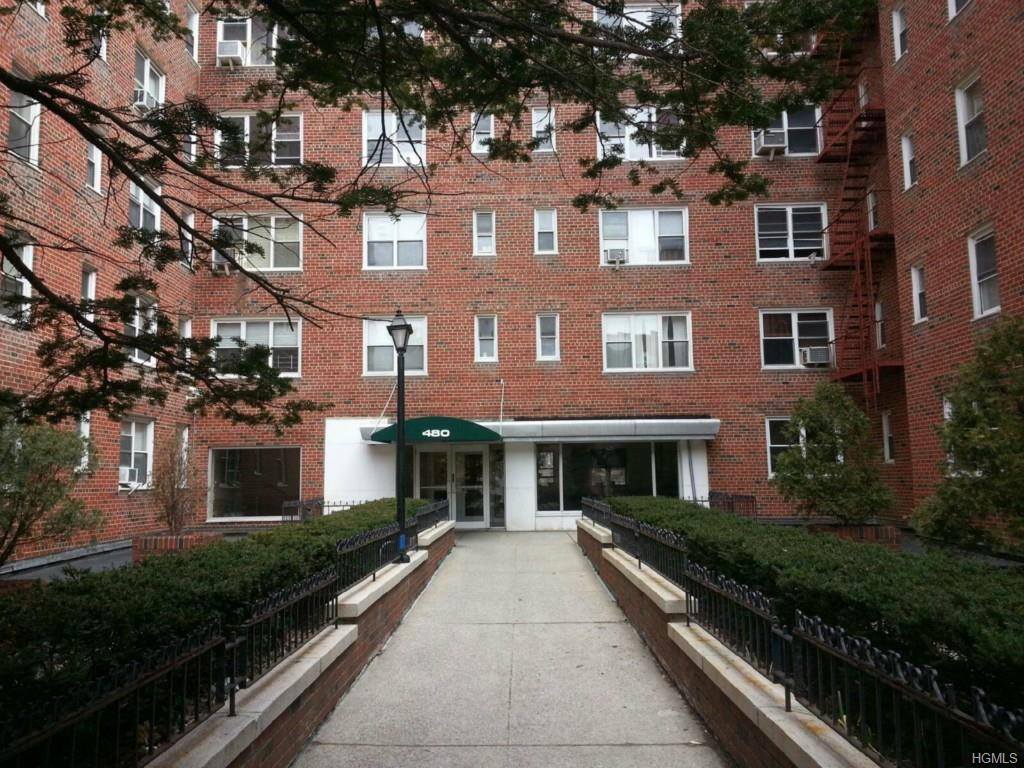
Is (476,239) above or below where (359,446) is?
above

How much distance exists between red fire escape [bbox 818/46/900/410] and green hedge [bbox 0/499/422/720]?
51.9 ft

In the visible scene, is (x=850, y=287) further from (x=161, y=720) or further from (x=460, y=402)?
(x=161, y=720)

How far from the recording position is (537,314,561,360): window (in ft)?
65.7

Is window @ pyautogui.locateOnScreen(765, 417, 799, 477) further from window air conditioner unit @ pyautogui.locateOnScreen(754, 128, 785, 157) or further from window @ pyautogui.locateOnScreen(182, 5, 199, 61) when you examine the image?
window @ pyautogui.locateOnScreen(182, 5, 199, 61)

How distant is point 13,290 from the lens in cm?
1076

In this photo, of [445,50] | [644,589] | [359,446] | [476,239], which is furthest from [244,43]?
[644,589]

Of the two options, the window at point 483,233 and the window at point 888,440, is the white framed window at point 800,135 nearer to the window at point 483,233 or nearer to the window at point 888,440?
the window at point 888,440

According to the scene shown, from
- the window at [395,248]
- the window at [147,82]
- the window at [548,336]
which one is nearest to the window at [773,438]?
the window at [548,336]

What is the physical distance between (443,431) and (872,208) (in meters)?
12.3

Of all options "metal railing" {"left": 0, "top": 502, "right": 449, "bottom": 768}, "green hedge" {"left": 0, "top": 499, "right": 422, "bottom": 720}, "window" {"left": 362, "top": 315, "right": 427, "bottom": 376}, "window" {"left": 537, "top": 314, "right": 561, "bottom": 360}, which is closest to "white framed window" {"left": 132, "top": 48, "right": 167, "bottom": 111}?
"window" {"left": 362, "top": 315, "right": 427, "bottom": 376}

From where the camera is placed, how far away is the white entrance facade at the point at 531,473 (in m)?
19.5

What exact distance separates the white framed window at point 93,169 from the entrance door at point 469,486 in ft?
34.3

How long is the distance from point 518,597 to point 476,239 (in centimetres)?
1251

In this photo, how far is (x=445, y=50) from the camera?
6.77 meters
